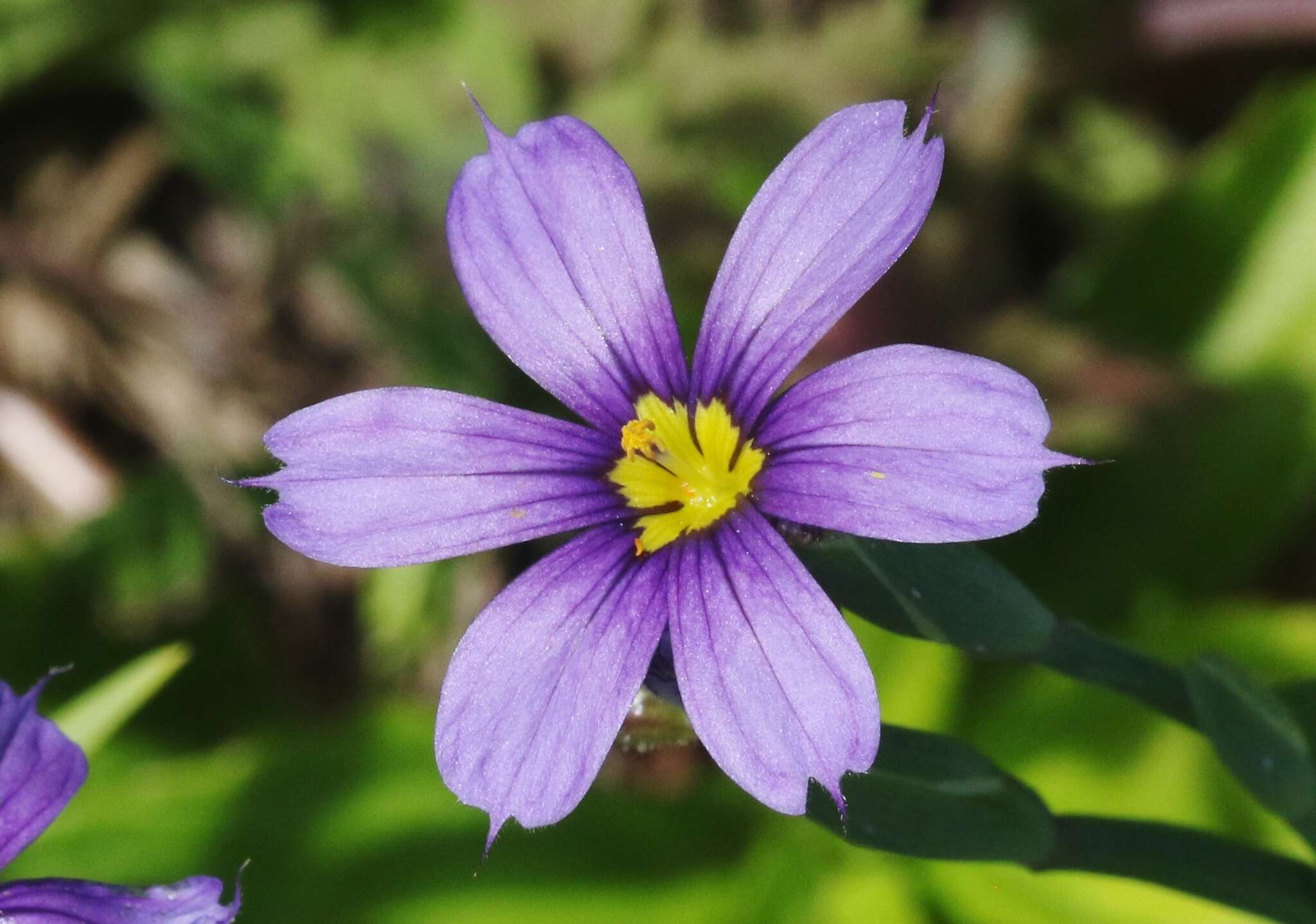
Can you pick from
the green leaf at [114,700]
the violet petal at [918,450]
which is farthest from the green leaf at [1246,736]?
the green leaf at [114,700]

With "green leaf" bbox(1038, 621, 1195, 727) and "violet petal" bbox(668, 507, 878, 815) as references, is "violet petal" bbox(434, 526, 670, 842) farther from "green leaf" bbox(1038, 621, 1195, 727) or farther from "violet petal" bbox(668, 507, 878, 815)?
"green leaf" bbox(1038, 621, 1195, 727)

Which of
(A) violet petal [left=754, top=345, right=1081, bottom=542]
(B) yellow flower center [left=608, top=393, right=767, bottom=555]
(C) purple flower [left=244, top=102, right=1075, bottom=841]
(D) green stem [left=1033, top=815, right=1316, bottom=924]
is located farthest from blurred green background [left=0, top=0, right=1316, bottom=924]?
(A) violet petal [left=754, top=345, right=1081, bottom=542]

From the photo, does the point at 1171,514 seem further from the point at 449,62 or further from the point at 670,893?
the point at 449,62

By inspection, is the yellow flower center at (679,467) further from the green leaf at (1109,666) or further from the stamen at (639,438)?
the green leaf at (1109,666)

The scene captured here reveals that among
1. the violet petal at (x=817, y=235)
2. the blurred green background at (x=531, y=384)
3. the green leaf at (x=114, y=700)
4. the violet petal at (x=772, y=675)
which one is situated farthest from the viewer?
the blurred green background at (x=531, y=384)

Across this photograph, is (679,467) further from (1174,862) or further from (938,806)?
(1174,862)

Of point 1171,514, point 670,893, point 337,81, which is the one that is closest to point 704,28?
point 337,81
